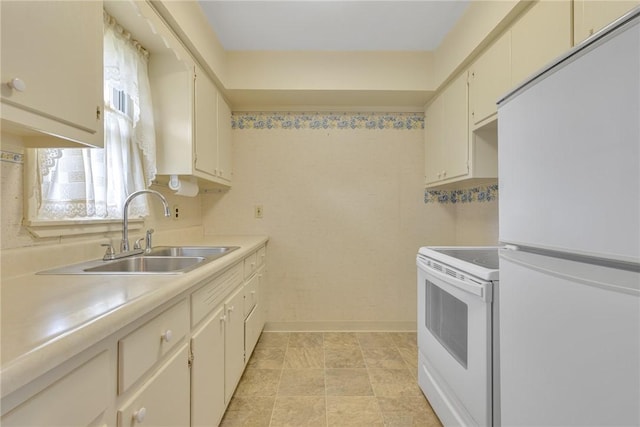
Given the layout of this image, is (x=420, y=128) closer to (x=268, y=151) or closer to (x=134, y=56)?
(x=268, y=151)

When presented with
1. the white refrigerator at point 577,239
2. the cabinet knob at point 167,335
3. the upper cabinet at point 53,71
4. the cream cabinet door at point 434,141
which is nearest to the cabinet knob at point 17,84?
the upper cabinet at point 53,71

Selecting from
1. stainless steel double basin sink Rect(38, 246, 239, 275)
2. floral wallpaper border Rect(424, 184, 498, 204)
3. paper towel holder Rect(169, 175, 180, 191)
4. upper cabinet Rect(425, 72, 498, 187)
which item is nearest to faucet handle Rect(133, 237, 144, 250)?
stainless steel double basin sink Rect(38, 246, 239, 275)

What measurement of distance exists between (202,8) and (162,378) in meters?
2.15

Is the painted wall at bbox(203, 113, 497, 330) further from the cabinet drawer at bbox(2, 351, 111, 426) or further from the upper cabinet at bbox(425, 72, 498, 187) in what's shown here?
the cabinet drawer at bbox(2, 351, 111, 426)

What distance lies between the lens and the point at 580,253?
637 millimetres

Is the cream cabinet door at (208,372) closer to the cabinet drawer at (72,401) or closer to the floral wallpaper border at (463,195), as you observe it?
the cabinet drawer at (72,401)

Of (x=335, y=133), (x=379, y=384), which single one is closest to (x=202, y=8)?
(x=335, y=133)

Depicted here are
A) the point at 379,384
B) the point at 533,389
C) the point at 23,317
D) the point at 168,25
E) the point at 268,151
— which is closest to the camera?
the point at 23,317

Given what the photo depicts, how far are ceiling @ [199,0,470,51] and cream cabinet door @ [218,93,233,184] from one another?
1.59 ft

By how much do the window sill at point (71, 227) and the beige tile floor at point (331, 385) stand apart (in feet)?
3.91

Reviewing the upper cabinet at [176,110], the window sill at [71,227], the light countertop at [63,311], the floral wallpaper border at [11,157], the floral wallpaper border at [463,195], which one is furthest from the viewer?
the floral wallpaper border at [463,195]

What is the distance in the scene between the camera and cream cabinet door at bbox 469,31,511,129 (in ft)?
5.31

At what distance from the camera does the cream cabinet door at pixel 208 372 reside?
1142mm

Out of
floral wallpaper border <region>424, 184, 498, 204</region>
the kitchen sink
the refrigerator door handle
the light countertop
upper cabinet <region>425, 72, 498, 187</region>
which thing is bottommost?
the kitchen sink
